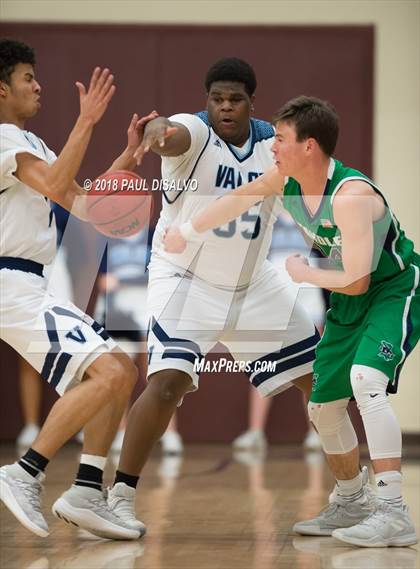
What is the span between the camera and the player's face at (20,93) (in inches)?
195

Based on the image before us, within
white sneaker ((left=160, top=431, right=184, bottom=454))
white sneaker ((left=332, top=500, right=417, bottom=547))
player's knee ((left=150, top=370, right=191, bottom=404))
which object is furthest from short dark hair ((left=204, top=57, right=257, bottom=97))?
white sneaker ((left=160, top=431, right=184, bottom=454))

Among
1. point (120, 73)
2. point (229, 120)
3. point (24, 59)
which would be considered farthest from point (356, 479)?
point (120, 73)

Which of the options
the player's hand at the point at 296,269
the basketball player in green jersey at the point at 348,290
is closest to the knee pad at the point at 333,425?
the basketball player in green jersey at the point at 348,290

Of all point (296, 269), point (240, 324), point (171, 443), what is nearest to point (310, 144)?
point (296, 269)

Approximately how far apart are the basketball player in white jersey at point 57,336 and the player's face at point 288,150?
0.64m

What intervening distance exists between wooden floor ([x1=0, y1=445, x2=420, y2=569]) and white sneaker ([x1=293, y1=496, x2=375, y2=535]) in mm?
63

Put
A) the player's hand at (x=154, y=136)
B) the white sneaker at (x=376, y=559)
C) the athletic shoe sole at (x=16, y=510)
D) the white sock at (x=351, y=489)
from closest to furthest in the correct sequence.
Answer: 1. the white sneaker at (x=376, y=559)
2. the athletic shoe sole at (x=16, y=510)
3. the player's hand at (x=154, y=136)
4. the white sock at (x=351, y=489)

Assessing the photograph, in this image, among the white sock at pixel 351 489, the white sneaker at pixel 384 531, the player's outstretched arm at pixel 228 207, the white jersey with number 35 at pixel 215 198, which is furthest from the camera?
the white jersey with number 35 at pixel 215 198

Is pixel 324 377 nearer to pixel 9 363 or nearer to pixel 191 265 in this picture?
pixel 191 265

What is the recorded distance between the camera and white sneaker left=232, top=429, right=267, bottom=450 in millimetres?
8805

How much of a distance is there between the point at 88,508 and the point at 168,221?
1.40 meters

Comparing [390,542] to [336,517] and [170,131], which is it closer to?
[336,517]

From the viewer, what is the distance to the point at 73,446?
8891 millimetres

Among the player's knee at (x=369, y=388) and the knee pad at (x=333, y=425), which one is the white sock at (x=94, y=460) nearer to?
the knee pad at (x=333, y=425)
